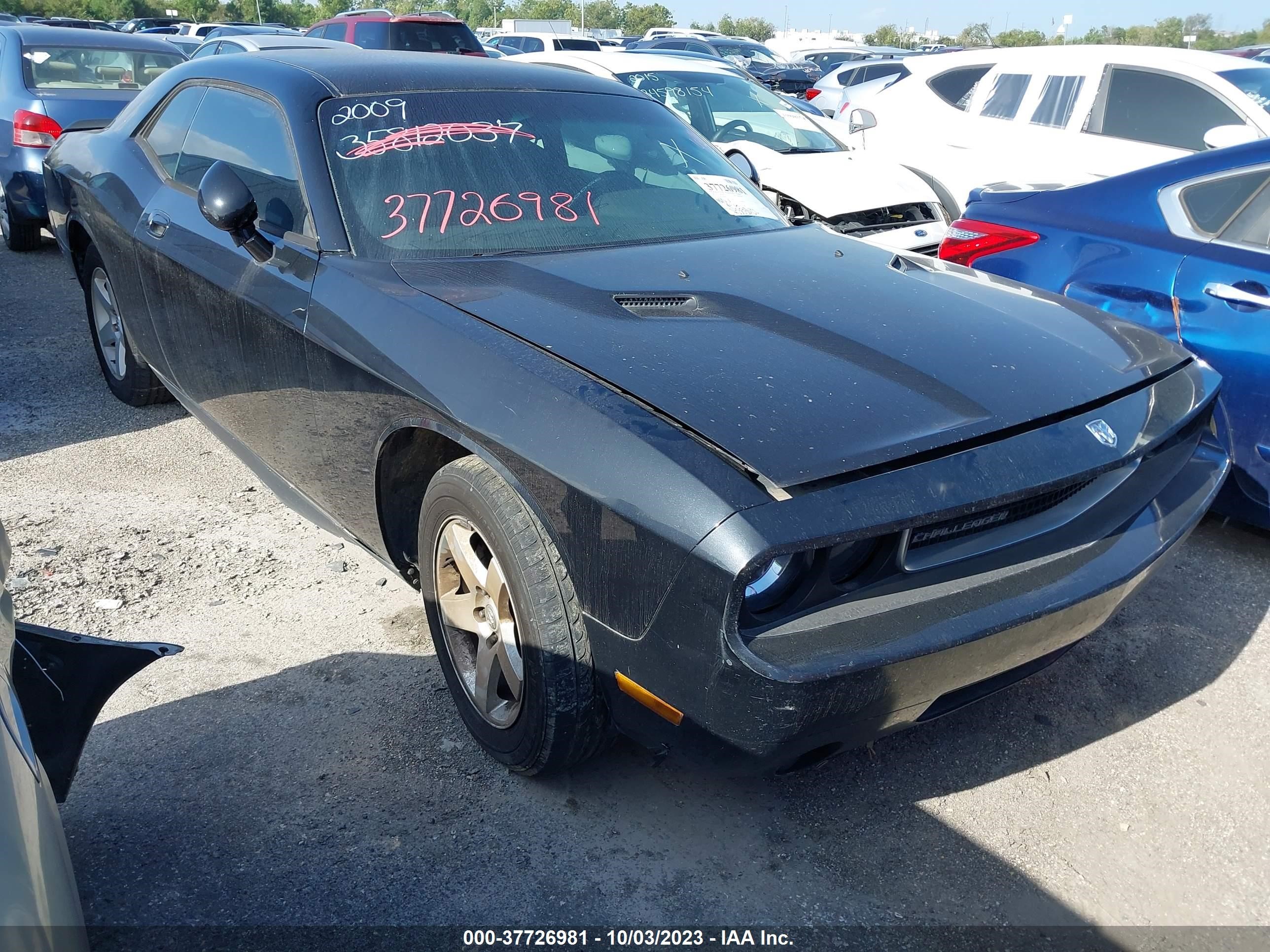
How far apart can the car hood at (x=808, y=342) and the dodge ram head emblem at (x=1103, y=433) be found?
6 centimetres

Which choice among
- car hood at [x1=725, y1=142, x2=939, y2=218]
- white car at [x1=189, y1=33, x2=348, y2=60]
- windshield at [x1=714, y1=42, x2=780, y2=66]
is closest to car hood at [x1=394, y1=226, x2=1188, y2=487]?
car hood at [x1=725, y1=142, x2=939, y2=218]

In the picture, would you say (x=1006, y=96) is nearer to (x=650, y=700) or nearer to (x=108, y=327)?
(x=108, y=327)

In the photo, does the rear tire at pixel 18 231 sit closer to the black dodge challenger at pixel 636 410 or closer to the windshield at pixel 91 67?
the windshield at pixel 91 67

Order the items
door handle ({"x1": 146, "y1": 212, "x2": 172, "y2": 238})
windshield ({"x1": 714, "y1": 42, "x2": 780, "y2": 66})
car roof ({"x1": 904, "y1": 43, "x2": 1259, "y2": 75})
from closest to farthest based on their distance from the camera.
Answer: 1. door handle ({"x1": 146, "y1": 212, "x2": 172, "y2": 238})
2. car roof ({"x1": 904, "y1": 43, "x2": 1259, "y2": 75})
3. windshield ({"x1": 714, "y1": 42, "x2": 780, "y2": 66})

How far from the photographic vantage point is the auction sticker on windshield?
11.9ft

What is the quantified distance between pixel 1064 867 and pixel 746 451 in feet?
4.09

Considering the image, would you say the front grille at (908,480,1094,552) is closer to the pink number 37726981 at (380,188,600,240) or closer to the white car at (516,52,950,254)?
the pink number 37726981 at (380,188,600,240)

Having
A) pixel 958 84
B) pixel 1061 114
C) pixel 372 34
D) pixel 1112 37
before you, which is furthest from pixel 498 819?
pixel 1112 37

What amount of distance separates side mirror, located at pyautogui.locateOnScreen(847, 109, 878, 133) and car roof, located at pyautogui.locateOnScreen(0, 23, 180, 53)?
223 inches

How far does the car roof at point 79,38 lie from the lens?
8.09 metres

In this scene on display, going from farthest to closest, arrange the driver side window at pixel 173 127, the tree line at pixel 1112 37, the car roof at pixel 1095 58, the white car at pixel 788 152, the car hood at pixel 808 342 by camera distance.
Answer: the tree line at pixel 1112 37 < the car roof at pixel 1095 58 < the white car at pixel 788 152 < the driver side window at pixel 173 127 < the car hood at pixel 808 342

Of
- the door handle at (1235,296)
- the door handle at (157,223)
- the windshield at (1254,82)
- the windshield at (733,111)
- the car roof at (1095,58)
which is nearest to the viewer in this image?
the door handle at (1235,296)

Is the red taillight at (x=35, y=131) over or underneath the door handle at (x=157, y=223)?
underneath

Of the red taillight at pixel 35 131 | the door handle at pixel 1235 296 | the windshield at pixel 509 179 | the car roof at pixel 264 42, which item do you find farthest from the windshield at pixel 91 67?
the door handle at pixel 1235 296
